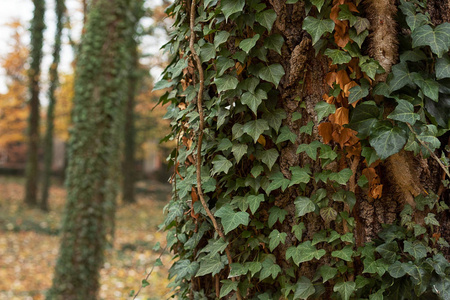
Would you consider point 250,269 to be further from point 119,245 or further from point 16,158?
point 16,158

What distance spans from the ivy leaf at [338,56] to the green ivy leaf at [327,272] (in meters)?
0.74

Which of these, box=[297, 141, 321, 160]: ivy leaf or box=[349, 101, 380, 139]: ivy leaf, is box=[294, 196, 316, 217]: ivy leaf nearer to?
box=[297, 141, 321, 160]: ivy leaf

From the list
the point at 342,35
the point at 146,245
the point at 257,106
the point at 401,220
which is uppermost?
the point at 342,35

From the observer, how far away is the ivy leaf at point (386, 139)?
1274mm

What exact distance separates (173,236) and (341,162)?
82cm

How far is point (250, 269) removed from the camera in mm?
1459

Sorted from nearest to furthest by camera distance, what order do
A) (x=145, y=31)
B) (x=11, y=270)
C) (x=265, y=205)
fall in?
(x=265, y=205), (x=11, y=270), (x=145, y=31)

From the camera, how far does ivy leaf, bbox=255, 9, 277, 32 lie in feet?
4.61

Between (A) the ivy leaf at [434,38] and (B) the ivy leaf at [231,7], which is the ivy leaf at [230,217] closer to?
(B) the ivy leaf at [231,7]

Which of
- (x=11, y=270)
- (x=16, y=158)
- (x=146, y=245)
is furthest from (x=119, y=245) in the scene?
(x=16, y=158)

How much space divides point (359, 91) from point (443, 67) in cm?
30

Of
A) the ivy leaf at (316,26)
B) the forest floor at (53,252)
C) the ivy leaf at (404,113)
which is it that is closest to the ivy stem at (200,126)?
the ivy leaf at (316,26)

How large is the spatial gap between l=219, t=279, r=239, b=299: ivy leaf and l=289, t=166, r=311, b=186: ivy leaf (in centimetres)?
46

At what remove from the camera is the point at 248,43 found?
142 cm
